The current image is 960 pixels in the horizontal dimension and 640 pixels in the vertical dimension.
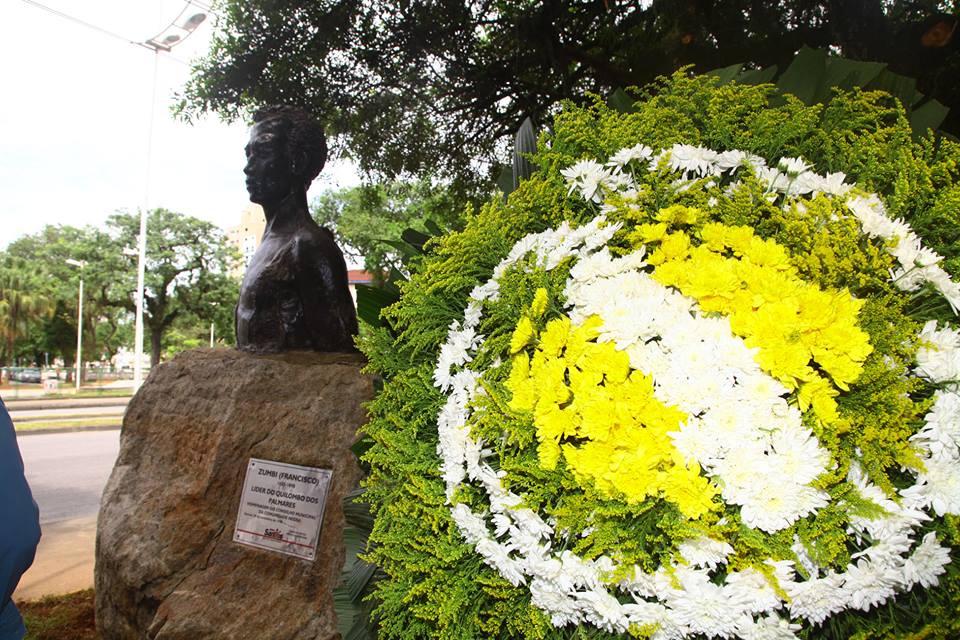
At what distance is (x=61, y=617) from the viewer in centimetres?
399

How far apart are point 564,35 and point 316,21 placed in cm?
228

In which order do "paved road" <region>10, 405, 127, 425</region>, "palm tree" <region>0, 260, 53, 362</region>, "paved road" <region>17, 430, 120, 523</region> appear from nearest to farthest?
"paved road" <region>17, 430, 120, 523</region>
"paved road" <region>10, 405, 127, 425</region>
"palm tree" <region>0, 260, 53, 362</region>

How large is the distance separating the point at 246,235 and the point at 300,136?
150 ft

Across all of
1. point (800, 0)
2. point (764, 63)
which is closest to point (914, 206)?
point (764, 63)

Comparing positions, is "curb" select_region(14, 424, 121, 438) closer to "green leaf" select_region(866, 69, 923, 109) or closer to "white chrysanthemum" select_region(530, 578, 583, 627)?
"white chrysanthemum" select_region(530, 578, 583, 627)

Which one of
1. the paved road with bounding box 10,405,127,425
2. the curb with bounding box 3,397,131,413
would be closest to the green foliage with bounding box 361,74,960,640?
the paved road with bounding box 10,405,127,425

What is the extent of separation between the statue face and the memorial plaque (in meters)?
1.58

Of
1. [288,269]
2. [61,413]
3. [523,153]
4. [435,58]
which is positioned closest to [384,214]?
[435,58]

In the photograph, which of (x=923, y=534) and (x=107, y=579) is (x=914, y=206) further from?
(x=107, y=579)

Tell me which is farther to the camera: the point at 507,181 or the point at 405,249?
the point at 405,249

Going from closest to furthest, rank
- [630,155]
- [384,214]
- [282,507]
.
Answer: [630,155]
[282,507]
[384,214]

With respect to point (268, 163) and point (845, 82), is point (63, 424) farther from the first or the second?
point (845, 82)

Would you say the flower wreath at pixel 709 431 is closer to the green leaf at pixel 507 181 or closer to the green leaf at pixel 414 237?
the green leaf at pixel 507 181

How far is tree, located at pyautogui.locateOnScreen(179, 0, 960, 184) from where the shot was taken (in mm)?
5348
